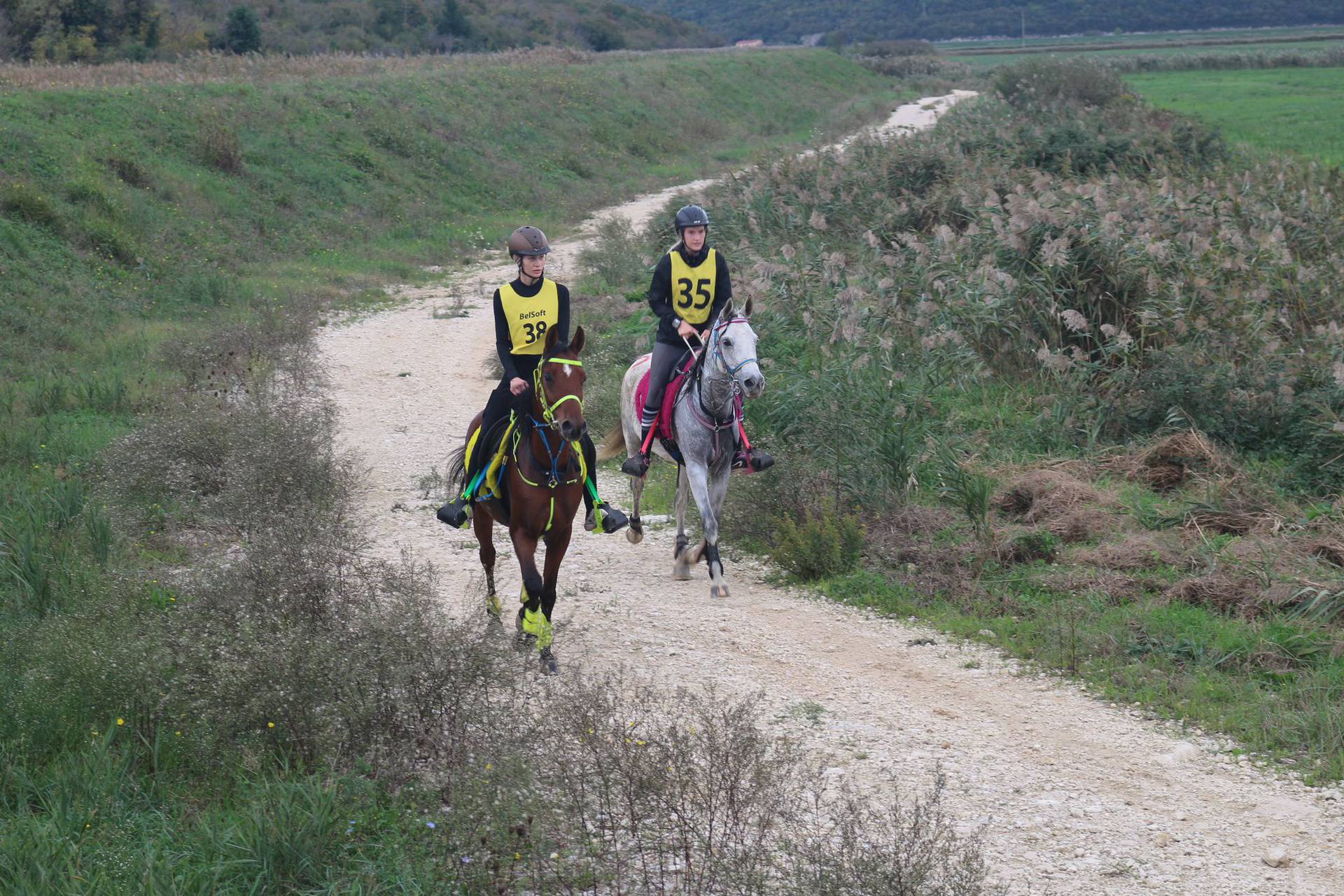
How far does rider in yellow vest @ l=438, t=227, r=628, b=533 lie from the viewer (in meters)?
7.99

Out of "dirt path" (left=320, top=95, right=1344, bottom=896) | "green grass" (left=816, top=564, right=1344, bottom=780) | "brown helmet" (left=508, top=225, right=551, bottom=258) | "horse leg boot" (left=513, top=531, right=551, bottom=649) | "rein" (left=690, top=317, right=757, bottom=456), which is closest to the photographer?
"dirt path" (left=320, top=95, right=1344, bottom=896)

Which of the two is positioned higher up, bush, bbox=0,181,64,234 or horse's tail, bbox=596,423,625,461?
bush, bbox=0,181,64,234

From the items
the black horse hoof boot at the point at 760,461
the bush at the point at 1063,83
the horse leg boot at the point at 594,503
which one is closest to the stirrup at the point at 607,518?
the horse leg boot at the point at 594,503

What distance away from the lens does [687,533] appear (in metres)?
11.1

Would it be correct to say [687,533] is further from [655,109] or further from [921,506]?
[655,109]

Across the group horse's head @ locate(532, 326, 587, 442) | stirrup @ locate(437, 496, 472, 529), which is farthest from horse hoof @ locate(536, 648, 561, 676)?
horse's head @ locate(532, 326, 587, 442)

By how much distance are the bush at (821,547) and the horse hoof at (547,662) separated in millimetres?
2899

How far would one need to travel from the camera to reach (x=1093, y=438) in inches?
462

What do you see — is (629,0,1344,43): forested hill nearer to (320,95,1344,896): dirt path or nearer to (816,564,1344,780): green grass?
(320,95,1344,896): dirt path

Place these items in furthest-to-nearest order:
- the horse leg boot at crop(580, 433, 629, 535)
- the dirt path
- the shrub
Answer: the shrub → the horse leg boot at crop(580, 433, 629, 535) → the dirt path

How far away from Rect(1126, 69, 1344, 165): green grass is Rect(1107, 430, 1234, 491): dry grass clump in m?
21.7

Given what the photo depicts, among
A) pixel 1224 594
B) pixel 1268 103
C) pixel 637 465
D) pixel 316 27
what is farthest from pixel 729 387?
pixel 316 27

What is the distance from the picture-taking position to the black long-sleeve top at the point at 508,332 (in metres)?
8.12

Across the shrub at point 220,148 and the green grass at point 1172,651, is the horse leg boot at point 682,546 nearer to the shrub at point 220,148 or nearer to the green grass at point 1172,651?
the green grass at point 1172,651
